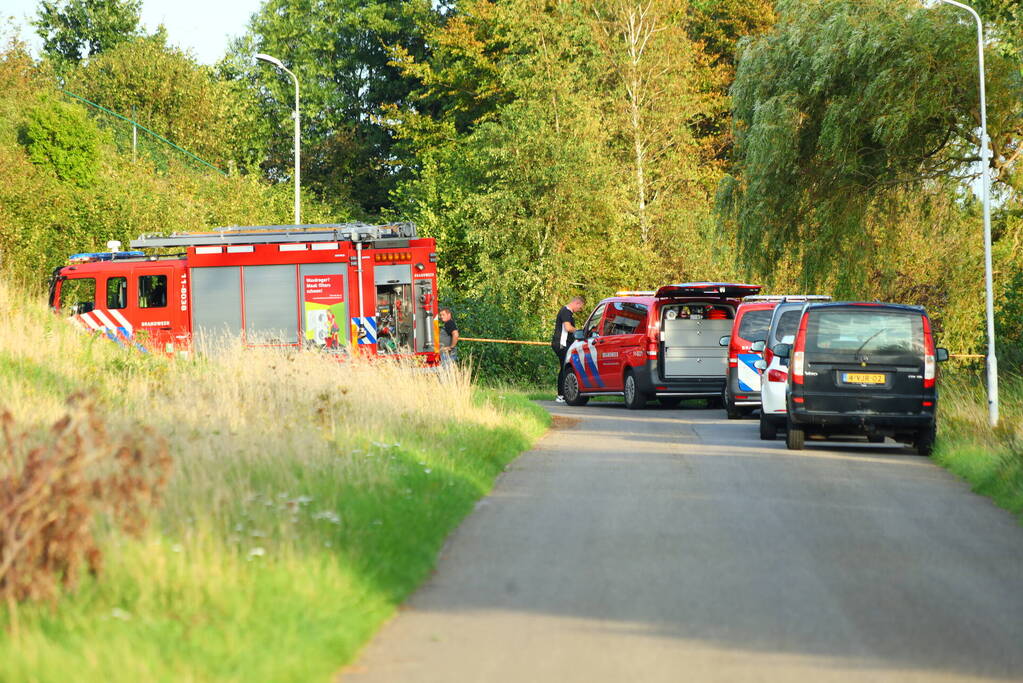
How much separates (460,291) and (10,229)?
1488 centimetres

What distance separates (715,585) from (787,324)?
11911 mm

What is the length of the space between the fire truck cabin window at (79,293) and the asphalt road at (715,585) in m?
16.1

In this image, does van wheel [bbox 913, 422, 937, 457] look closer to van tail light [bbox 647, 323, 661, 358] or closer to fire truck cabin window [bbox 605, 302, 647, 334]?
van tail light [bbox 647, 323, 661, 358]

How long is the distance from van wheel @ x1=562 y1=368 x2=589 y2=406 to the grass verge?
10076 mm

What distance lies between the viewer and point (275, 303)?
1103 inches

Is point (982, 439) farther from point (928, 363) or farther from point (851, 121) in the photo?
point (851, 121)

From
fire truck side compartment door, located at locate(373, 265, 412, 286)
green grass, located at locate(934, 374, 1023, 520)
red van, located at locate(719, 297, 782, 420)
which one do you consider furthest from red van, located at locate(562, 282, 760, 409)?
fire truck side compartment door, located at locate(373, 265, 412, 286)

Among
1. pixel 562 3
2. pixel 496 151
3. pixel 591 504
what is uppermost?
pixel 562 3

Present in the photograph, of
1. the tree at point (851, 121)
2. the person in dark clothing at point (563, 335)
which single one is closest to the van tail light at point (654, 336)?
the person in dark clothing at point (563, 335)

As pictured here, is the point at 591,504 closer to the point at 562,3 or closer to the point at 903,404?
the point at 903,404

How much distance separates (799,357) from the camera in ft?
55.3

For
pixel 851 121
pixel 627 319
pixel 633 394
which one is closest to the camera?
pixel 633 394

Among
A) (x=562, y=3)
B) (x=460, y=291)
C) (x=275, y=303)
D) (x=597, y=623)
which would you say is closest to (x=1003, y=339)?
(x=275, y=303)

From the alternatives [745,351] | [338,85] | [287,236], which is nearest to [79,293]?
[287,236]
